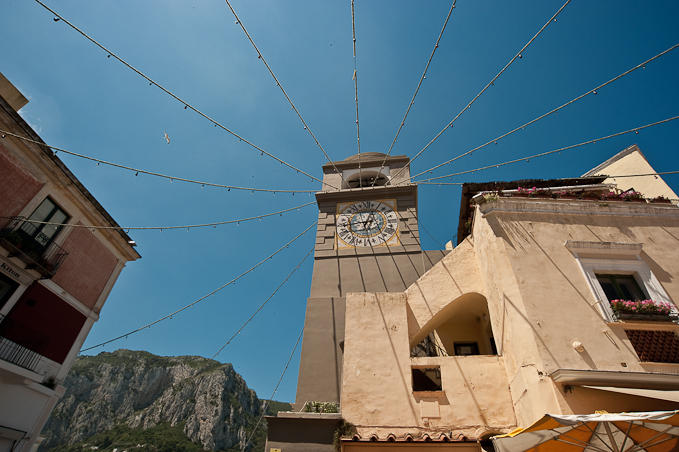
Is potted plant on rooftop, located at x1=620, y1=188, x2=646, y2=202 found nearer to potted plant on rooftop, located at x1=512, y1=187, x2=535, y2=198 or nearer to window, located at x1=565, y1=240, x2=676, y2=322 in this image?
window, located at x1=565, y1=240, x2=676, y2=322

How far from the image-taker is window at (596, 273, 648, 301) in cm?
778

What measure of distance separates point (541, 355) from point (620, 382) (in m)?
1.26

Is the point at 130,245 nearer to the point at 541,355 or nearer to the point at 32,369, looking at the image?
the point at 32,369

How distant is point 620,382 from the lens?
6293 millimetres

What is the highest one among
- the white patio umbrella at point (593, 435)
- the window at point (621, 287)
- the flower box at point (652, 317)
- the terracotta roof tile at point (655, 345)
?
the window at point (621, 287)

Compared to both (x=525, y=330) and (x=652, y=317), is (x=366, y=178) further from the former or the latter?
(x=652, y=317)

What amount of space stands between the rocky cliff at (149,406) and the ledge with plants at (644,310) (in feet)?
188

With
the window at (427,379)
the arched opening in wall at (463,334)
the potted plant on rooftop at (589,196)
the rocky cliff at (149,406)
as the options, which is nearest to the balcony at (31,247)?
the window at (427,379)

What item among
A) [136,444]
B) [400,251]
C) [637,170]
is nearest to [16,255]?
[400,251]

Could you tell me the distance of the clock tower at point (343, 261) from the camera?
810 centimetres

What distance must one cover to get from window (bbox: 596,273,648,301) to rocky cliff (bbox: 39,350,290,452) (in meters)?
57.1

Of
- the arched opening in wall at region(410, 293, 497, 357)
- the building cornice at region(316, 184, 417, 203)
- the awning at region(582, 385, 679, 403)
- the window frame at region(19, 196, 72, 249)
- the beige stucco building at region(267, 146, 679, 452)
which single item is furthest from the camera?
the building cornice at region(316, 184, 417, 203)

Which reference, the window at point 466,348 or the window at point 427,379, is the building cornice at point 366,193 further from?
the window at point 427,379

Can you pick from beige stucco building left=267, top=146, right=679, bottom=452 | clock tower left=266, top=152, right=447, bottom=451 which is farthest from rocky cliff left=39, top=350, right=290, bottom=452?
beige stucco building left=267, top=146, right=679, bottom=452
